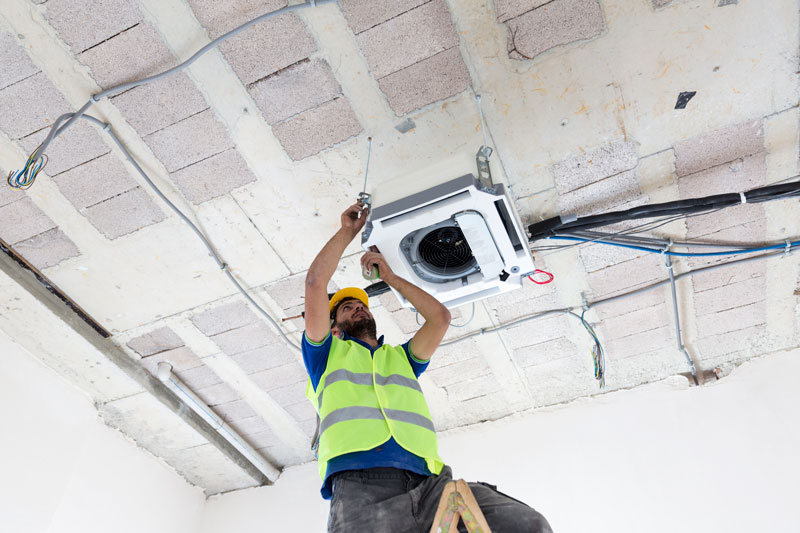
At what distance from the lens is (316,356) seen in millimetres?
1772

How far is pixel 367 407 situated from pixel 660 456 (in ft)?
6.12

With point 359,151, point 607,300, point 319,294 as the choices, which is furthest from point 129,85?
point 607,300

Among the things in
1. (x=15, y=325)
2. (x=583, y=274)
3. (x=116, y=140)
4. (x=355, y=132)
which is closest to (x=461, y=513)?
(x=355, y=132)

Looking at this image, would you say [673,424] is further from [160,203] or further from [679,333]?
[160,203]

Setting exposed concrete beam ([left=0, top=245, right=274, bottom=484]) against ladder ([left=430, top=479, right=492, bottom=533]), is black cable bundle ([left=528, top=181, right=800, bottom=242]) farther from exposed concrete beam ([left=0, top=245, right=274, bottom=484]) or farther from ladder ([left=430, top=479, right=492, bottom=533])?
exposed concrete beam ([left=0, top=245, right=274, bottom=484])

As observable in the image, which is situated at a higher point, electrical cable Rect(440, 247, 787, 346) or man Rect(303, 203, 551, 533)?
electrical cable Rect(440, 247, 787, 346)

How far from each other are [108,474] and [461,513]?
8.37 ft

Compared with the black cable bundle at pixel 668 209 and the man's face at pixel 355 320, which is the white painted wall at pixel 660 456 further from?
the man's face at pixel 355 320

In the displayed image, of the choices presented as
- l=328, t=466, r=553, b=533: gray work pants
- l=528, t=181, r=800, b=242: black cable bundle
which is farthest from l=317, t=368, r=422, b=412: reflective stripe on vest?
l=528, t=181, r=800, b=242: black cable bundle

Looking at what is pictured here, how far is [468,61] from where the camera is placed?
1.91 meters

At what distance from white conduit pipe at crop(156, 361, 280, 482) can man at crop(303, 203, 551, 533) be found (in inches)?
56.3

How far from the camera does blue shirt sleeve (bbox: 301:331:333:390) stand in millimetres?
1764

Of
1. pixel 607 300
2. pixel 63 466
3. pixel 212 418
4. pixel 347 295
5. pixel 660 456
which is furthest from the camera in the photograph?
pixel 212 418

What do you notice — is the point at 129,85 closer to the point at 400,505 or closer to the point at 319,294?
the point at 319,294
